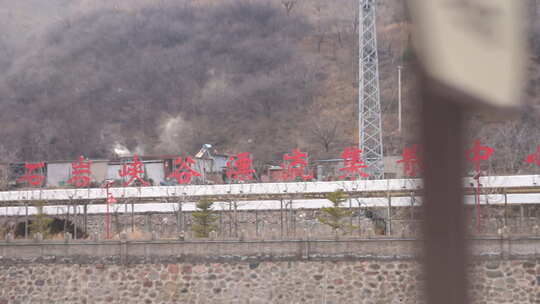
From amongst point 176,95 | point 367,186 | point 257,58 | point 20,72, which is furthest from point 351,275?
point 20,72

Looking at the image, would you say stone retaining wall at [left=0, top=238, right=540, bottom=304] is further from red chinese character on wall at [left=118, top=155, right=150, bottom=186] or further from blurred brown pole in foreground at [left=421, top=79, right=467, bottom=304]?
blurred brown pole in foreground at [left=421, top=79, right=467, bottom=304]

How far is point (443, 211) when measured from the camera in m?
2.01

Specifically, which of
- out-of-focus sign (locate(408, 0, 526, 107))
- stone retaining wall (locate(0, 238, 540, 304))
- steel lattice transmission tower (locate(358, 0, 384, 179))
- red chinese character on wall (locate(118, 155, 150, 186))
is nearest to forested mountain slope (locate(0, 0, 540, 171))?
steel lattice transmission tower (locate(358, 0, 384, 179))

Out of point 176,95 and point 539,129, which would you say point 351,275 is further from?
point 176,95

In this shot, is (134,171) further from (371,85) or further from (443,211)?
(443,211)

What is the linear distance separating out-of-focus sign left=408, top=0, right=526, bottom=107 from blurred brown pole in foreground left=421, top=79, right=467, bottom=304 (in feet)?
0.60

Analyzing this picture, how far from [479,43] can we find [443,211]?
0.58 metres

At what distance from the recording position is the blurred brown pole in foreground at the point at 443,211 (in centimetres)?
197

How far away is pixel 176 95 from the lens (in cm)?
5909

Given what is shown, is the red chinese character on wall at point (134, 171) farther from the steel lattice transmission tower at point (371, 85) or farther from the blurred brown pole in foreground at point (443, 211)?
the blurred brown pole in foreground at point (443, 211)

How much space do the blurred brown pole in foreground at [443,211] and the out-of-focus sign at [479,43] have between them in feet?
0.60

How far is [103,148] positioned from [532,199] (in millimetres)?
38717

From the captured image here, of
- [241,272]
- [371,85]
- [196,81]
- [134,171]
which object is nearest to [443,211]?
[241,272]

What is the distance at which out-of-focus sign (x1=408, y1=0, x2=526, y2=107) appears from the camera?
1767mm
